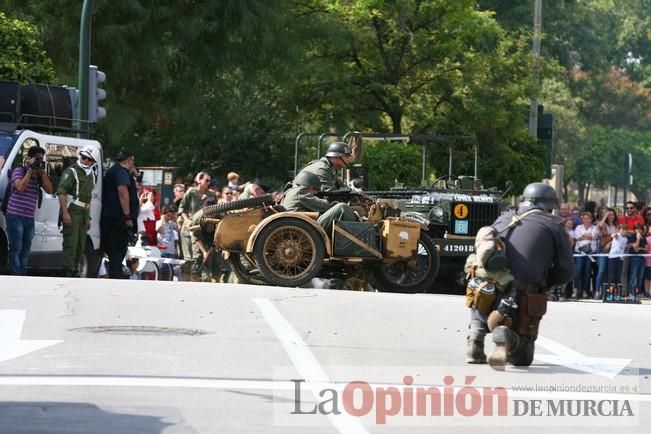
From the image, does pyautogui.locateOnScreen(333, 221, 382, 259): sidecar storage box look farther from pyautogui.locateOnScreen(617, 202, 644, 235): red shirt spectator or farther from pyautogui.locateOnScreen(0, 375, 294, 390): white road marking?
pyautogui.locateOnScreen(617, 202, 644, 235): red shirt spectator

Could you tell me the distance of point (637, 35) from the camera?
98.8 m

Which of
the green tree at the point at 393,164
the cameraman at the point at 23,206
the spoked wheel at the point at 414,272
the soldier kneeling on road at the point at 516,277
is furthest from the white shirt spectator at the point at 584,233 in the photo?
the soldier kneeling on road at the point at 516,277

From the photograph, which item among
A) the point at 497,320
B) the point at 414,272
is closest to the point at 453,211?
the point at 414,272

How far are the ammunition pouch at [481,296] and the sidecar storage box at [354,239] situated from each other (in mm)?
7043

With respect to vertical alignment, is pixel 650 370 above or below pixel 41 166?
below

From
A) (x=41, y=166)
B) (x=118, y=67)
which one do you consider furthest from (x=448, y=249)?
(x=118, y=67)

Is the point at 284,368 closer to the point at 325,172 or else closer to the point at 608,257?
the point at 325,172

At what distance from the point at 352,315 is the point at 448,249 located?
6.30 meters

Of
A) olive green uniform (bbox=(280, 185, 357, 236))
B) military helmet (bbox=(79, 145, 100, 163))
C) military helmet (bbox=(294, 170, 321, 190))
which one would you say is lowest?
olive green uniform (bbox=(280, 185, 357, 236))

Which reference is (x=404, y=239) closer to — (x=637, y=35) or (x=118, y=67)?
(x=118, y=67)

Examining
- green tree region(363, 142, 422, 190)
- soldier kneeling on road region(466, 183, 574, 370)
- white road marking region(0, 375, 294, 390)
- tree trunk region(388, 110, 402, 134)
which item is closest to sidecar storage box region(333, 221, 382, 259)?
soldier kneeling on road region(466, 183, 574, 370)

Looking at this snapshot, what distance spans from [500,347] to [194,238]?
959 centimetres

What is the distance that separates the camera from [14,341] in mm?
12172

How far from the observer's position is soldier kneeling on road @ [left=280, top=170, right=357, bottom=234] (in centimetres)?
1941
